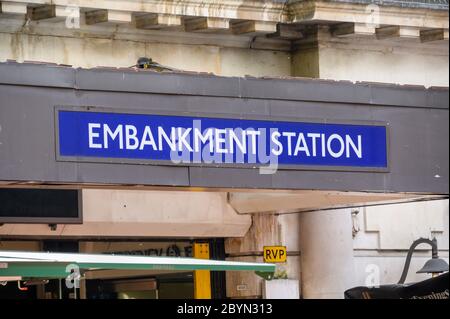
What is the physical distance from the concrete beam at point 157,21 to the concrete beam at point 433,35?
12.2ft

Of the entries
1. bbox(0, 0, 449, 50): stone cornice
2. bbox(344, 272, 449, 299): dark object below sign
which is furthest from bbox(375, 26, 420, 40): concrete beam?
bbox(344, 272, 449, 299): dark object below sign

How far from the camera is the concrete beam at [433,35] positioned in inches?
930

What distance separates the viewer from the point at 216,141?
20.0 meters

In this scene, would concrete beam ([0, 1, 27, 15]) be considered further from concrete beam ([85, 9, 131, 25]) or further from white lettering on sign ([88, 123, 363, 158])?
white lettering on sign ([88, 123, 363, 158])

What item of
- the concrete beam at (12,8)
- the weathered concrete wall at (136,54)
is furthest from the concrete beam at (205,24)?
the concrete beam at (12,8)

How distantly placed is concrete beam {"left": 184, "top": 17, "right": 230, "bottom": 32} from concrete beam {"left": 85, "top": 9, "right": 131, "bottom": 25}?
1009mm

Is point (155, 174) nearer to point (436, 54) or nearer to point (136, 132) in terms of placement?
point (136, 132)

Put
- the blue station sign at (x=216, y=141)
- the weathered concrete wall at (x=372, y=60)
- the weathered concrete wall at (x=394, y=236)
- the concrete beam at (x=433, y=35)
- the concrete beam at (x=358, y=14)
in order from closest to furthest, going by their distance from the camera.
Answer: the blue station sign at (x=216, y=141), the concrete beam at (x=358, y=14), the weathered concrete wall at (x=372, y=60), the concrete beam at (x=433, y=35), the weathered concrete wall at (x=394, y=236)

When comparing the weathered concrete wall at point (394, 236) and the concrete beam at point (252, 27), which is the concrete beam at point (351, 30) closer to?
the concrete beam at point (252, 27)

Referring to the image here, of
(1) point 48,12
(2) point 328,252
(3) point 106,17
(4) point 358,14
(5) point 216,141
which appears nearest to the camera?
(5) point 216,141

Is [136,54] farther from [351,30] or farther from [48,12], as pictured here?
[351,30]

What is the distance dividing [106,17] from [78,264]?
5.79 meters

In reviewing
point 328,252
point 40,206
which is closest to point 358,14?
point 328,252

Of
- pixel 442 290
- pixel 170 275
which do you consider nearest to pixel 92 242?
pixel 170 275
